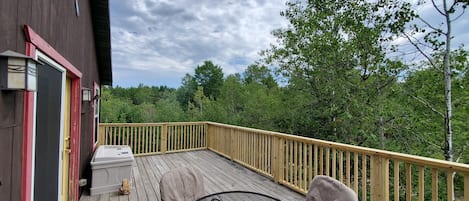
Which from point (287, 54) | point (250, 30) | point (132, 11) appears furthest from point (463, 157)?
point (132, 11)

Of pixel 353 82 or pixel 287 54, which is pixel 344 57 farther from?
pixel 287 54

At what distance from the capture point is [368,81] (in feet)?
23.1

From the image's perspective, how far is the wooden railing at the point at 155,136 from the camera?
251 inches

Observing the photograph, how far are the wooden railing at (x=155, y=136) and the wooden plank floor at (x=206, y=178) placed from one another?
15.5 inches

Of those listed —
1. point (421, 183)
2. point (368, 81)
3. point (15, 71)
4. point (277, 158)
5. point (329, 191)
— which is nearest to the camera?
point (15, 71)

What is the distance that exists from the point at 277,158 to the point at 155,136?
3.92 metres

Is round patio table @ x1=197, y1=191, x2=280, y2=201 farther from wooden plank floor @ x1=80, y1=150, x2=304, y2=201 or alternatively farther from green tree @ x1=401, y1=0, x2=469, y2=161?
green tree @ x1=401, y1=0, x2=469, y2=161

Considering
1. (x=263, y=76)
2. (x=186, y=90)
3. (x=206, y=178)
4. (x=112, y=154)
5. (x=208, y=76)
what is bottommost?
(x=206, y=178)

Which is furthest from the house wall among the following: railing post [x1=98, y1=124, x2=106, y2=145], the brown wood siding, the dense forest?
the dense forest

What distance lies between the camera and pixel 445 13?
5734 millimetres

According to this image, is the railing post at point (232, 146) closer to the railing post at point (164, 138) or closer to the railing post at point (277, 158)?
the railing post at point (277, 158)

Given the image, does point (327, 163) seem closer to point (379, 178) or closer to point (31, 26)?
point (379, 178)

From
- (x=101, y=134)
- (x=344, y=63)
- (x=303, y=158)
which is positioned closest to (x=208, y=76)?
(x=344, y=63)

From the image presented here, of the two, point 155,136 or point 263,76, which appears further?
point 263,76
